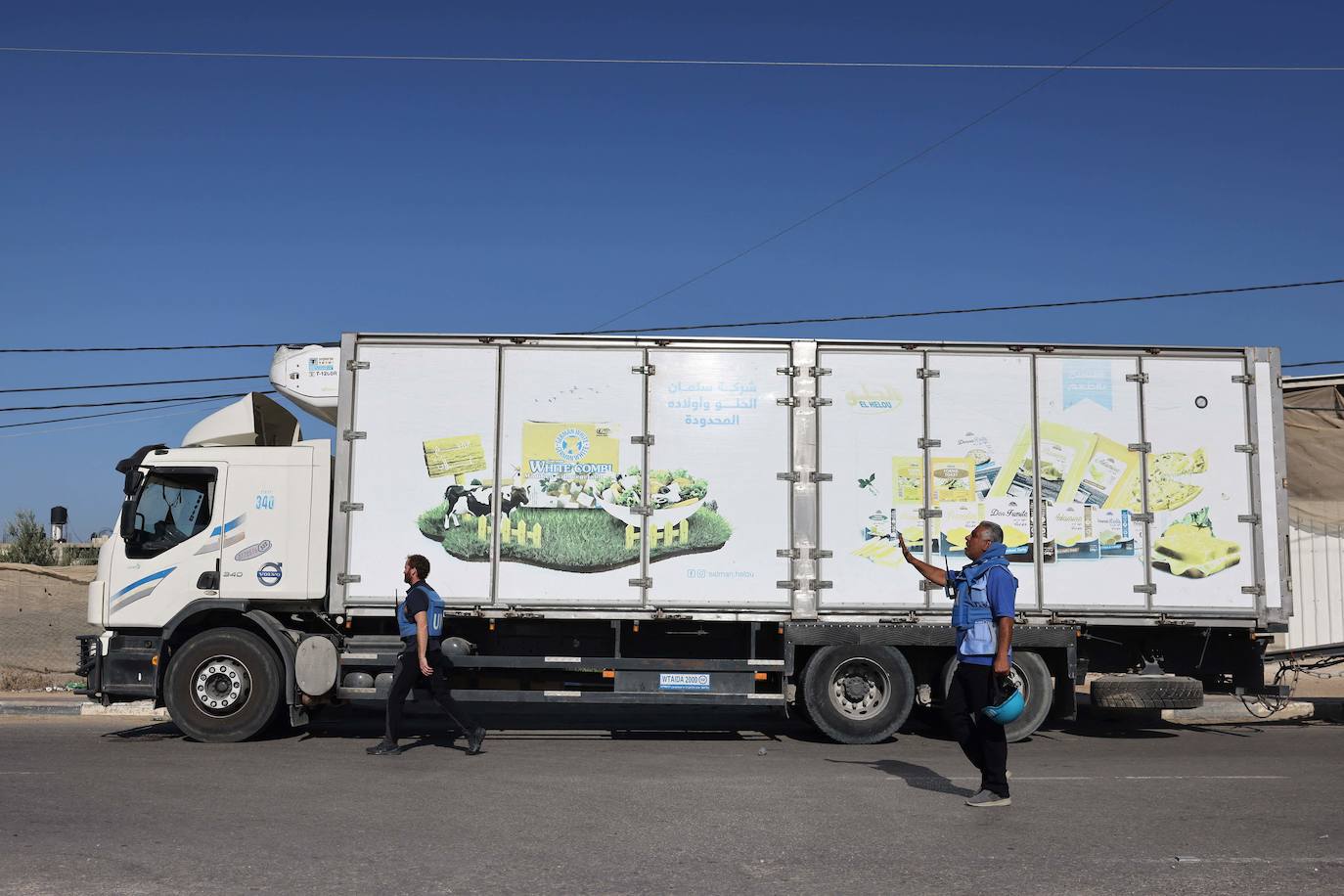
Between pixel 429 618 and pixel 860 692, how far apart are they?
3989mm

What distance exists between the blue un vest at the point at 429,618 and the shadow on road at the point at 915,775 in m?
3.52

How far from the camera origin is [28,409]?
85.4 ft

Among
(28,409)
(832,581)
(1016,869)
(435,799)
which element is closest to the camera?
(1016,869)

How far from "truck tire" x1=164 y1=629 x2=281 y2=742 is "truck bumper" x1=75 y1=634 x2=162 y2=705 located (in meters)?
0.24

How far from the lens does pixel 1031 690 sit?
35.3 ft

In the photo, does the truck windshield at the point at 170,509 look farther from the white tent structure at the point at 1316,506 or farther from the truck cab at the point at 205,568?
the white tent structure at the point at 1316,506

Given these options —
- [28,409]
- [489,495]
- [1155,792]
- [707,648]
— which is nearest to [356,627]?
[489,495]

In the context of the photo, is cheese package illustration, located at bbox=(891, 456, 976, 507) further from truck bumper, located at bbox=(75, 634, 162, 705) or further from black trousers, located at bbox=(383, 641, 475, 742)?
truck bumper, located at bbox=(75, 634, 162, 705)

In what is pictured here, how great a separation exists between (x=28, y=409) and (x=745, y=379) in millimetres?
21360

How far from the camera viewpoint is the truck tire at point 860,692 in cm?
1069

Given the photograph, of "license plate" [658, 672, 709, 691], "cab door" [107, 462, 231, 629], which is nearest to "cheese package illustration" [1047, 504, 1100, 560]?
"license plate" [658, 672, 709, 691]

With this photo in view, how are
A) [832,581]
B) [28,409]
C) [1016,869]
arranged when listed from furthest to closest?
[28,409] → [832,581] → [1016,869]

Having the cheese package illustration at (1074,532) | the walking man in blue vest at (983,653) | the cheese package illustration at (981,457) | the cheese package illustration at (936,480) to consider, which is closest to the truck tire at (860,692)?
the cheese package illustration at (936,480)

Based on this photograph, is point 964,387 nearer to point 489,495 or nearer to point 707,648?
point 707,648
